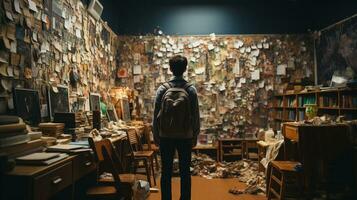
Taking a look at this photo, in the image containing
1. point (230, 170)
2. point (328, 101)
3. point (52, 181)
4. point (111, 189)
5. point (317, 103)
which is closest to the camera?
point (52, 181)

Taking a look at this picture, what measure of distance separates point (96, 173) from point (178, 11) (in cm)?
506

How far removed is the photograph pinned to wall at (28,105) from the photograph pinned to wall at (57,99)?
30 cm

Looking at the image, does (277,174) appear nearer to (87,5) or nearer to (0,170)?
(0,170)

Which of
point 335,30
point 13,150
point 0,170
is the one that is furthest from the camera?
point 335,30

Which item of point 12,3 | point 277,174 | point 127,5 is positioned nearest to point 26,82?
point 12,3

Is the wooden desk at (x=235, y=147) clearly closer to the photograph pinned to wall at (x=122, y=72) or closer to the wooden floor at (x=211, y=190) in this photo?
the wooden floor at (x=211, y=190)

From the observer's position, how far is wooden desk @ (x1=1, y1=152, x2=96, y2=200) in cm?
151

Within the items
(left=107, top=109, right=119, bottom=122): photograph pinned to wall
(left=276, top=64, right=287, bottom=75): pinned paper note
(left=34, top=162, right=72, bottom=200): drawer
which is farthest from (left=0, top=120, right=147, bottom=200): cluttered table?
(left=276, top=64, right=287, bottom=75): pinned paper note

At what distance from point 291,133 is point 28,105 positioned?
2857 millimetres

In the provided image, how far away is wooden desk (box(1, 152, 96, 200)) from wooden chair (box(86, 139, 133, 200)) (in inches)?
13.9

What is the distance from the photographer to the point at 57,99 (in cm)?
340

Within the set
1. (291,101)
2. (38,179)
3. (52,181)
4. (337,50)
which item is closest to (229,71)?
(291,101)

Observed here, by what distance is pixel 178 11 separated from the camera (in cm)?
694

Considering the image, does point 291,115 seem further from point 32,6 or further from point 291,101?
point 32,6
